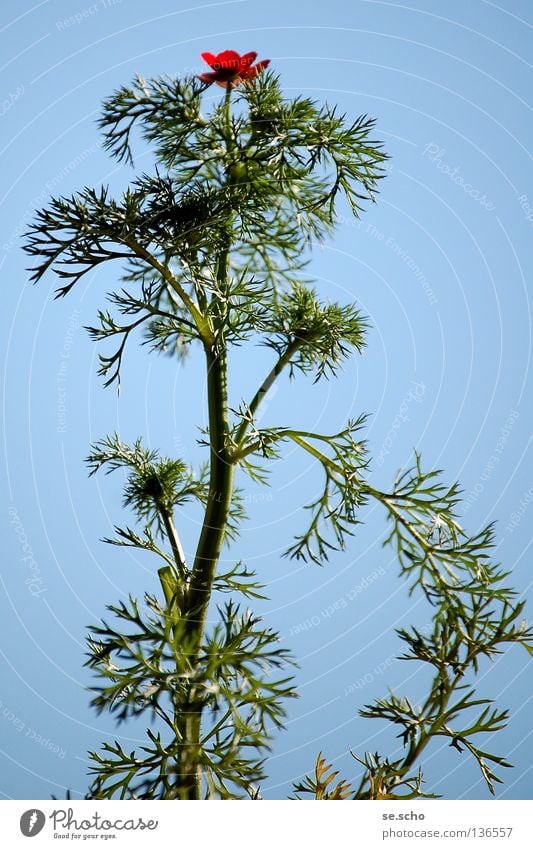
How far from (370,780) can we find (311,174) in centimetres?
56

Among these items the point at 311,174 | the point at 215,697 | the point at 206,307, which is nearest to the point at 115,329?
the point at 206,307
